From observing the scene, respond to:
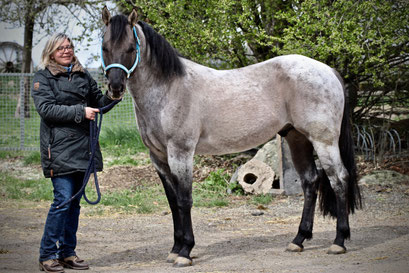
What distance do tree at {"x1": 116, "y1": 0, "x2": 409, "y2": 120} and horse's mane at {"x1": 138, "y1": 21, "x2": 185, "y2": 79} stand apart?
2747 mm

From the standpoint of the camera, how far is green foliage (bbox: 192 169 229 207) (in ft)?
21.5

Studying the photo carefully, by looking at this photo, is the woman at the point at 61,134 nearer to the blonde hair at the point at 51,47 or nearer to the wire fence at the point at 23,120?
the blonde hair at the point at 51,47

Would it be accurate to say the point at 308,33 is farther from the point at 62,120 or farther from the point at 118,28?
the point at 62,120

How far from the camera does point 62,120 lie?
3.69 m

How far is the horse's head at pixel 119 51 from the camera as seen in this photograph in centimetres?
370

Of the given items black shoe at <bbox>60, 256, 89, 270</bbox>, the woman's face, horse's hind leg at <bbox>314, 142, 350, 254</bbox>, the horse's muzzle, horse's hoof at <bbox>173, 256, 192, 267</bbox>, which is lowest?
black shoe at <bbox>60, 256, 89, 270</bbox>

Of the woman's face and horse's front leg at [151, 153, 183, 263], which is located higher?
the woman's face

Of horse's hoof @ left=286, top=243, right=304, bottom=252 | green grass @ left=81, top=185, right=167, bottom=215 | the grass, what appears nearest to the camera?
horse's hoof @ left=286, top=243, right=304, bottom=252

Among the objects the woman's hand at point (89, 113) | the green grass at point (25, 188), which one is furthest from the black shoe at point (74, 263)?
the green grass at point (25, 188)

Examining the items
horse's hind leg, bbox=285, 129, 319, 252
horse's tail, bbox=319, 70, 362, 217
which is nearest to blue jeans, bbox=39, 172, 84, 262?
horse's hind leg, bbox=285, 129, 319, 252

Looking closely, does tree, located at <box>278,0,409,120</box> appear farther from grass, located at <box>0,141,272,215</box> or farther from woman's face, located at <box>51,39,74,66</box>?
woman's face, located at <box>51,39,74,66</box>

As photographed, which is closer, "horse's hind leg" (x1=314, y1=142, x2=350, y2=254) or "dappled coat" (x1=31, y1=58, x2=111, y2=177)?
"dappled coat" (x1=31, y1=58, x2=111, y2=177)

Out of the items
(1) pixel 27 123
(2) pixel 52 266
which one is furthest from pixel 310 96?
(1) pixel 27 123

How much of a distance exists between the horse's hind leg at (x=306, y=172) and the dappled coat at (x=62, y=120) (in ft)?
6.00
